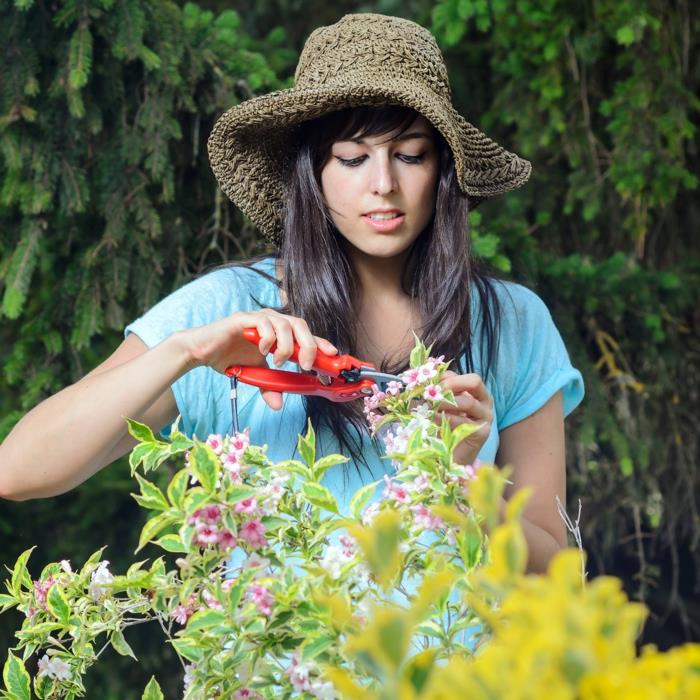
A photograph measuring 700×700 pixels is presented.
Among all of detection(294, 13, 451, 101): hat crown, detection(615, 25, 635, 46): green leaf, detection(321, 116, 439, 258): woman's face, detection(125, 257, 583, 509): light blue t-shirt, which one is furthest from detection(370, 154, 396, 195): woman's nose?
detection(615, 25, 635, 46): green leaf

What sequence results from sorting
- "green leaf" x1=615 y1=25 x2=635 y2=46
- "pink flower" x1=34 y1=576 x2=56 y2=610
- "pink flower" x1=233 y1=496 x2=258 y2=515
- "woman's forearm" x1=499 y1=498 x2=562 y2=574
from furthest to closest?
"green leaf" x1=615 y1=25 x2=635 y2=46
"woman's forearm" x1=499 y1=498 x2=562 y2=574
"pink flower" x1=34 y1=576 x2=56 y2=610
"pink flower" x1=233 y1=496 x2=258 y2=515

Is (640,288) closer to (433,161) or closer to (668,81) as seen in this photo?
(668,81)

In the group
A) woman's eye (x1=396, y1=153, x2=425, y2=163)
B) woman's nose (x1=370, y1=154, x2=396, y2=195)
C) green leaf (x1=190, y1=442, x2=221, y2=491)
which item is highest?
woman's eye (x1=396, y1=153, x2=425, y2=163)

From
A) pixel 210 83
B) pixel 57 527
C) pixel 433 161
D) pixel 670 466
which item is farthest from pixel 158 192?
pixel 670 466

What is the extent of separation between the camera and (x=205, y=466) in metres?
1.07

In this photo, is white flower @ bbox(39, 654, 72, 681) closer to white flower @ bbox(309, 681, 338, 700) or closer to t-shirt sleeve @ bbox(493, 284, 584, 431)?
white flower @ bbox(309, 681, 338, 700)

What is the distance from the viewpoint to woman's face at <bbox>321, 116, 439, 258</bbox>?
1905mm

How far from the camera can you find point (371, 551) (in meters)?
0.65

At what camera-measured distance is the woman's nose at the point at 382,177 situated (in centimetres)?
188

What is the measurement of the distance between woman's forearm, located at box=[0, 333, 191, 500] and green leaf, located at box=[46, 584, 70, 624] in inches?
13.9

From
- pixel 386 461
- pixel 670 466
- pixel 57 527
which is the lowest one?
pixel 57 527

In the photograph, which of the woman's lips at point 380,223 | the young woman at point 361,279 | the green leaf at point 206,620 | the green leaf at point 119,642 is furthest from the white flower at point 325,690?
the woman's lips at point 380,223

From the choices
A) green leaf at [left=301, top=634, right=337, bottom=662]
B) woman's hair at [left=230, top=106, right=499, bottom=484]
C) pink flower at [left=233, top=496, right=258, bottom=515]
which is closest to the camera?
green leaf at [left=301, top=634, right=337, bottom=662]

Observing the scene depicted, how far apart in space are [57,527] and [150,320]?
2.13 m
